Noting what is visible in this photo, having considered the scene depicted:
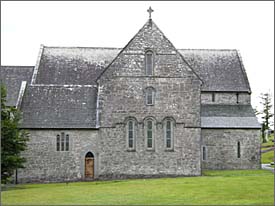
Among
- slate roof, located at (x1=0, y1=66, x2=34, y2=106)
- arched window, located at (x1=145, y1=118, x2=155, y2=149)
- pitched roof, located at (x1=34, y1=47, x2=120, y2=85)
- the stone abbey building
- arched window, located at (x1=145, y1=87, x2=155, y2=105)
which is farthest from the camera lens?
slate roof, located at (x1=0, y1=66, x2=34, y2=106)

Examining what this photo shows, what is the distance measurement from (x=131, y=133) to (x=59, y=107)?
646cm

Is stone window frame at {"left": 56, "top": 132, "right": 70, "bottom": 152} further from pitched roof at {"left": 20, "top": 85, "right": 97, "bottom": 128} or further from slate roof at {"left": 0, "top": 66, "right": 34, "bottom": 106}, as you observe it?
slate roof at {"left": 0, "top": 66, "right": 34, "bottom": 106}

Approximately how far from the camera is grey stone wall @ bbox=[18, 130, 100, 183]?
45.1 meters

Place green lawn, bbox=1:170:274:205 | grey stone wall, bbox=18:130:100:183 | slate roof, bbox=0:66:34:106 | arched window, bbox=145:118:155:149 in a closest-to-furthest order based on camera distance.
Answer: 1. green lawn, bbox=1:170:274:205
2. grey stone wall, bbox=18:130:100:183
3. arched window, bbox=145:118:155:149
4. slate roof, bbox=0:66:34:106

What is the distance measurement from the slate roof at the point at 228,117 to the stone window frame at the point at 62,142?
14409 mm

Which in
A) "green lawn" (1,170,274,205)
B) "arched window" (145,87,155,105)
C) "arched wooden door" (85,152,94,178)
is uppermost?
"arched window" (145,87,155,105)

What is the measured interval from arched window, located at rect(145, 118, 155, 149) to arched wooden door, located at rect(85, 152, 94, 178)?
15.6 feet

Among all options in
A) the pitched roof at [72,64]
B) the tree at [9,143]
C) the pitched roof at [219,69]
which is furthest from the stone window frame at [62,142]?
the pitched roof at [219,69]

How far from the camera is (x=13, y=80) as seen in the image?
58750 mm

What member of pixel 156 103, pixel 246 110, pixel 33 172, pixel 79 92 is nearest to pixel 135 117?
pixel 156 103

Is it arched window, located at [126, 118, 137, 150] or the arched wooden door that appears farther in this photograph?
arched window, located at [126, 118, 137, 150]

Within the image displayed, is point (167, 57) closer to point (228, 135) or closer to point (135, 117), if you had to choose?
point (135, 117)

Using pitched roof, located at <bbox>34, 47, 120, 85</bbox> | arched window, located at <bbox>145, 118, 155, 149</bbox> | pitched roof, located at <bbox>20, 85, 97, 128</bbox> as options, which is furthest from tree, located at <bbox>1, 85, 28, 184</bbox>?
pitched roof, located at <bbox>34, 47, 120, 85</bbox>

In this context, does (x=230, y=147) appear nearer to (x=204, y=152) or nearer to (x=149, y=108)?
(x=204, y=152)
